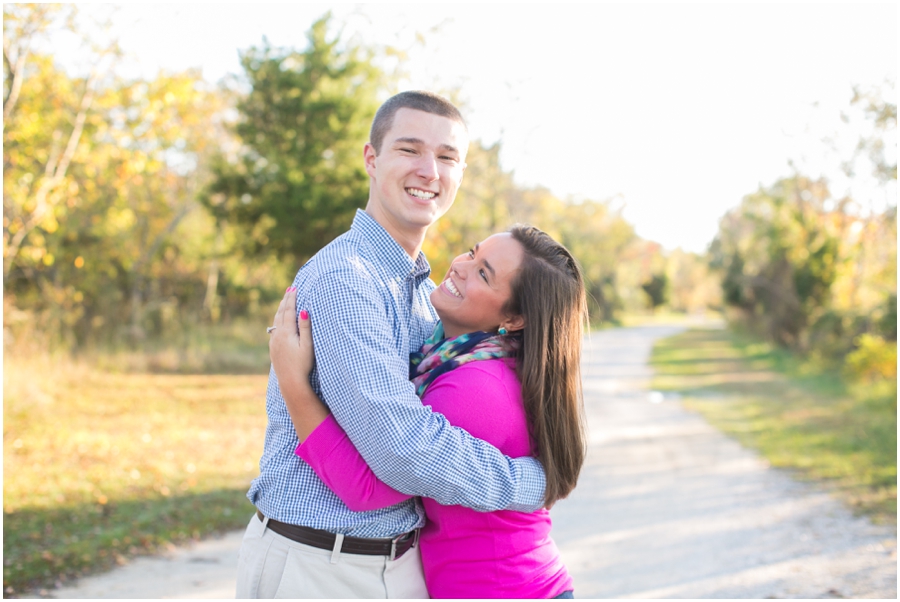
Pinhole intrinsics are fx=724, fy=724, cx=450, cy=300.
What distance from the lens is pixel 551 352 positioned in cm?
224

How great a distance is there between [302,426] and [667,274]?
2781 inches

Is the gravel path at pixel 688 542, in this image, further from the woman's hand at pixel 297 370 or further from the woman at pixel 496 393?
the woman's hand at pixel 297 370

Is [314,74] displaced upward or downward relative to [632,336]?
upward

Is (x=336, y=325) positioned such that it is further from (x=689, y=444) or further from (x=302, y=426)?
(x=689, y=444)

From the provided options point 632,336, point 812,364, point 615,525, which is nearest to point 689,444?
point 615,525

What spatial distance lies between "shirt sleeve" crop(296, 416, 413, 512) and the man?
0.05 m

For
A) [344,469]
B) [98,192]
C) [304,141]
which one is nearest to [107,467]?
[344,469]

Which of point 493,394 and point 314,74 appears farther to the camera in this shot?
point 314,74

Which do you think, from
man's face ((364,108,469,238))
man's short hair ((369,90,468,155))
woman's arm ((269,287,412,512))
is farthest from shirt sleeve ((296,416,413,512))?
man's short hair ((369,90,468,155))

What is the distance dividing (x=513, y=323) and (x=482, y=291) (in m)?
0.14

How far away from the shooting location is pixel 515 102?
1559 cm

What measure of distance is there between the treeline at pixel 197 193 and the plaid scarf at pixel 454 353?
7.71 m

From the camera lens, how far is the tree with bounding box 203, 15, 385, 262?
55.9ft

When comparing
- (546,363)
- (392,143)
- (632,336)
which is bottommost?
(632,336)
